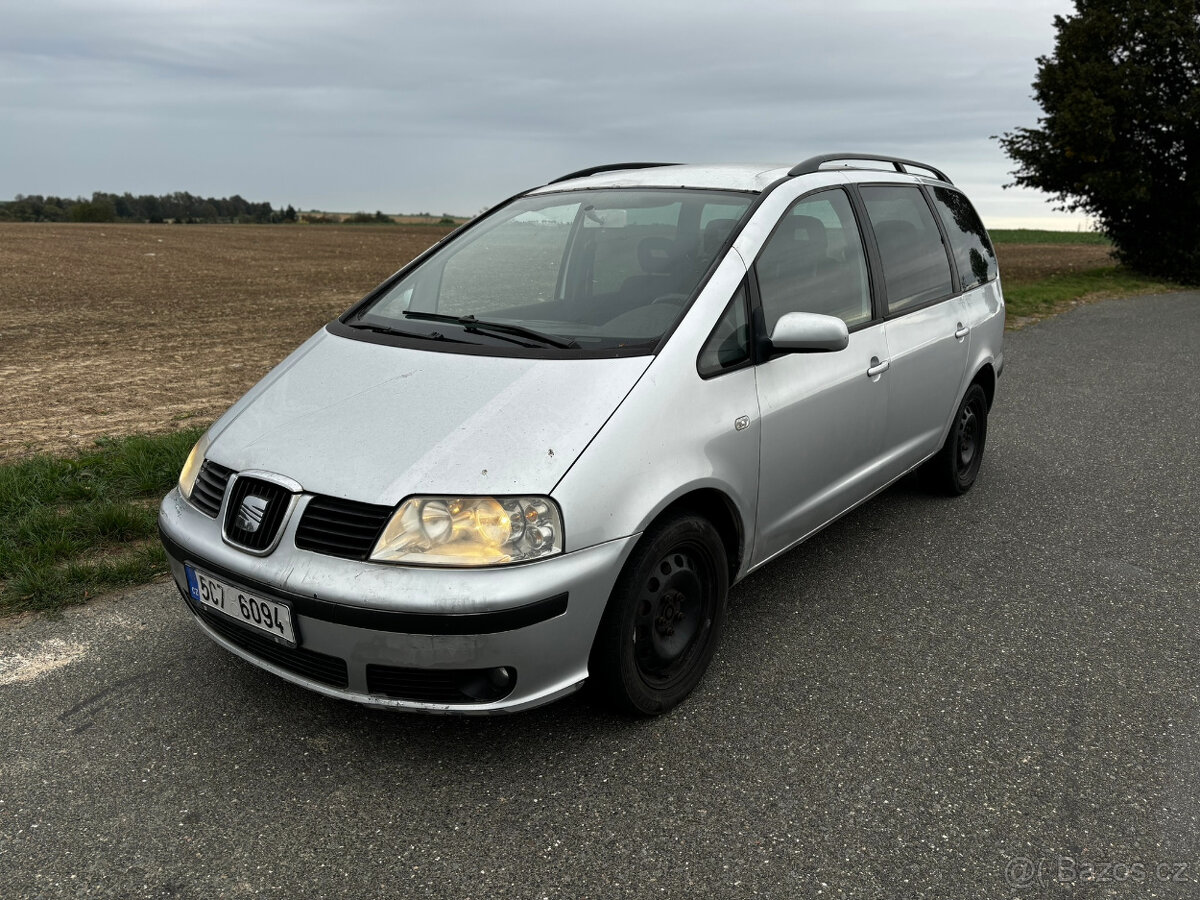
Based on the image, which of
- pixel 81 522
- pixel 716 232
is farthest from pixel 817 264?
pixel 81 522

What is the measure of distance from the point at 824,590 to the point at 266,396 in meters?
2.39

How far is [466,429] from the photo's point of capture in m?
2.77

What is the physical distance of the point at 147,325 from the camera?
1361cm

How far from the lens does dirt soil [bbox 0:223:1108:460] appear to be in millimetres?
7496

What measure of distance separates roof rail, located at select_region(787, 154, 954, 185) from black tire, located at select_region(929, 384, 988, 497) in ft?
4.03

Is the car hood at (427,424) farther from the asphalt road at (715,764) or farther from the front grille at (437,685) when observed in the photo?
the asphalt road at (715,764)

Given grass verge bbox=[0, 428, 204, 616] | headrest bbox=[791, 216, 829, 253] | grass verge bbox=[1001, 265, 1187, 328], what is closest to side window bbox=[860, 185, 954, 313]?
headrest bbox=[791, 216, 829, 253]

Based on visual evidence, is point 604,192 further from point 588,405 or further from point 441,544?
point 441,544

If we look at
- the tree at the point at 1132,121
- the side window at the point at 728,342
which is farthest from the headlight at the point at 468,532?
the tree at the point at 1132,121

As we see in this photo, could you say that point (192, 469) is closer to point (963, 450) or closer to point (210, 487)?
point (210, 487)

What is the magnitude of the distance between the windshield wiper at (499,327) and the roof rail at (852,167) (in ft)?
4.40

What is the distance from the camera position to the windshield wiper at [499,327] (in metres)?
3.16

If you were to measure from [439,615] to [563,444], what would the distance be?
22.8 inches

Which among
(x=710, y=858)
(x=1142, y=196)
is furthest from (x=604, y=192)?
(x=1142, y=196)
